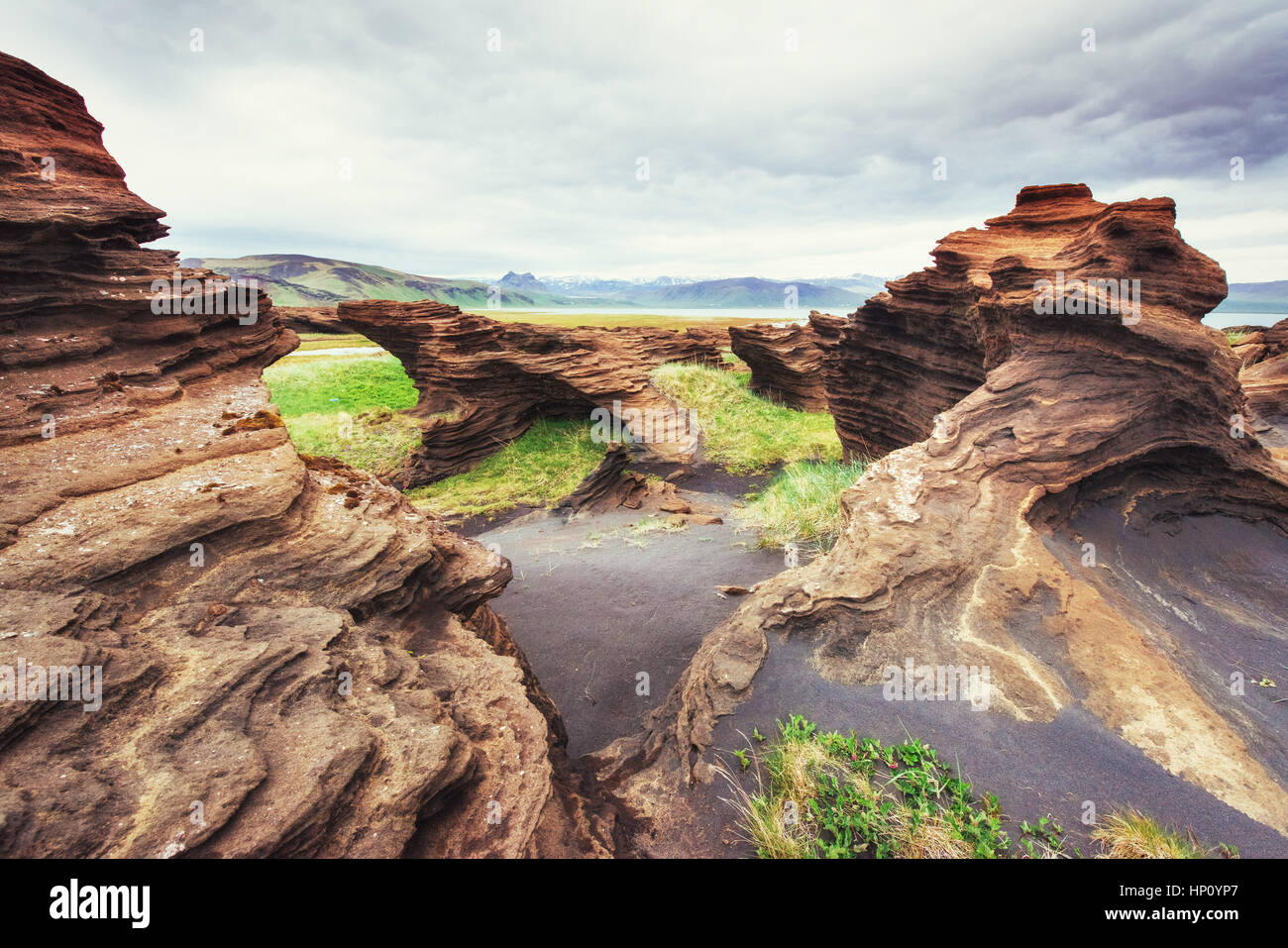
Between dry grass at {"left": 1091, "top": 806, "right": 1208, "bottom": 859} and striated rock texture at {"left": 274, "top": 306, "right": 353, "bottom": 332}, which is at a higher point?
striated rock texture at {"left": 274, "top": 306, "right": 353, "bottom": 332}

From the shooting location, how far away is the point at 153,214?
18.5 ft

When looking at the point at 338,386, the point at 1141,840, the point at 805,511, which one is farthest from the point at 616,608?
the point at 338,386

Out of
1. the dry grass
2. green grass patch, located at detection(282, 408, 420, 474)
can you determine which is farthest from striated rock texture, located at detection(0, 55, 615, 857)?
green grass patch, located at detection(282, 408, 420, 474)

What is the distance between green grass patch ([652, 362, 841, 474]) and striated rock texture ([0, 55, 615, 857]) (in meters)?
14.1

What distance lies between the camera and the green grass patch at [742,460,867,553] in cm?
946

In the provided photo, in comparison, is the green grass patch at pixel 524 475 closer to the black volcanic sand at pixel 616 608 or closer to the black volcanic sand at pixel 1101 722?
the black volcanic sand at pixel 616 608

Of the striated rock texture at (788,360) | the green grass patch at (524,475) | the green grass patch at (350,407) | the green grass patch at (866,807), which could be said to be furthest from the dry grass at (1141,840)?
the striated rock texture at (788,360)

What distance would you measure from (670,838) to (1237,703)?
15.7 feet

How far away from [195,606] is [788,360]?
2311cm

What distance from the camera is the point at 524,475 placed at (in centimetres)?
1784

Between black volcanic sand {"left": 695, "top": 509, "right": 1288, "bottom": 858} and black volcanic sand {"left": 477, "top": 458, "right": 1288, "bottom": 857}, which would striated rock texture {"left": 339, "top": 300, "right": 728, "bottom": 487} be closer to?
black volcanic sand {"left": 477, "top": 458, "right": 1288, "bottom": 857}

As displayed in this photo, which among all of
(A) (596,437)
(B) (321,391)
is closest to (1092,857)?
(A) (596,437)

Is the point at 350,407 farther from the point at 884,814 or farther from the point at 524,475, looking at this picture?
the point at 884,814

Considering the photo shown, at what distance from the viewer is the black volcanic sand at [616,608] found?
287 inches
